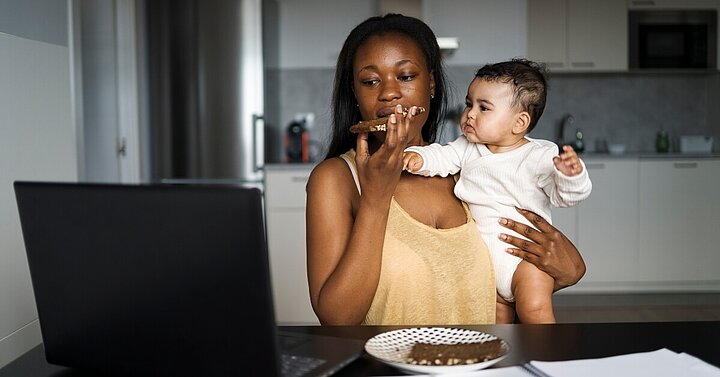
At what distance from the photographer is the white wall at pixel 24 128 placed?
8.92ft

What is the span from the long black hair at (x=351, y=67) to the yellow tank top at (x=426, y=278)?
0.19 meters

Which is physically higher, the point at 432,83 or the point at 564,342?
the point at 432,83

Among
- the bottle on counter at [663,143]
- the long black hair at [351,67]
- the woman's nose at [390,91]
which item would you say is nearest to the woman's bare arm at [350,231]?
the woman's nose at [390,91]

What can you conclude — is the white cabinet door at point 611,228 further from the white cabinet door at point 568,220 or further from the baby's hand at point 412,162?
the baby's hand at point 412,162

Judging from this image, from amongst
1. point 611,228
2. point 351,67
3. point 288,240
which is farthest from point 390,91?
point 611,228

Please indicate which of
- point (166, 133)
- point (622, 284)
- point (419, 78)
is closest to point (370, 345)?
point (419, 78)

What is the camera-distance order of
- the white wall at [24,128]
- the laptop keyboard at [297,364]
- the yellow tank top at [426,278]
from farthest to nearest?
1. the white wall at [24,128]
2. the yellow tank top at [426,278]
3. the laptop keyboard at [297,364]

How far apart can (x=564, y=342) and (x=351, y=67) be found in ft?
2.68

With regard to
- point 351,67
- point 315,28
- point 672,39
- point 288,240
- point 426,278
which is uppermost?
point 315,28

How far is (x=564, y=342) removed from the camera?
115 centimetres

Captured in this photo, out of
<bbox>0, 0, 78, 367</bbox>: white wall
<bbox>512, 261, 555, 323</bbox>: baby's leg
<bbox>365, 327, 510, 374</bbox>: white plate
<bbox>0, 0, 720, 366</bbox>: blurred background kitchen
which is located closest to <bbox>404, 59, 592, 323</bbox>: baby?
<bbox>512, 261, 555, 323</bbox>: baby's leg

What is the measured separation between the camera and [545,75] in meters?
1.90

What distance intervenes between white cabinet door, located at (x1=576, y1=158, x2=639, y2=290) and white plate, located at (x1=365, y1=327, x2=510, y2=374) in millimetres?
4129

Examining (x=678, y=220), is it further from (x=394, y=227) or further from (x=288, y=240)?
(x=394, y=227)
